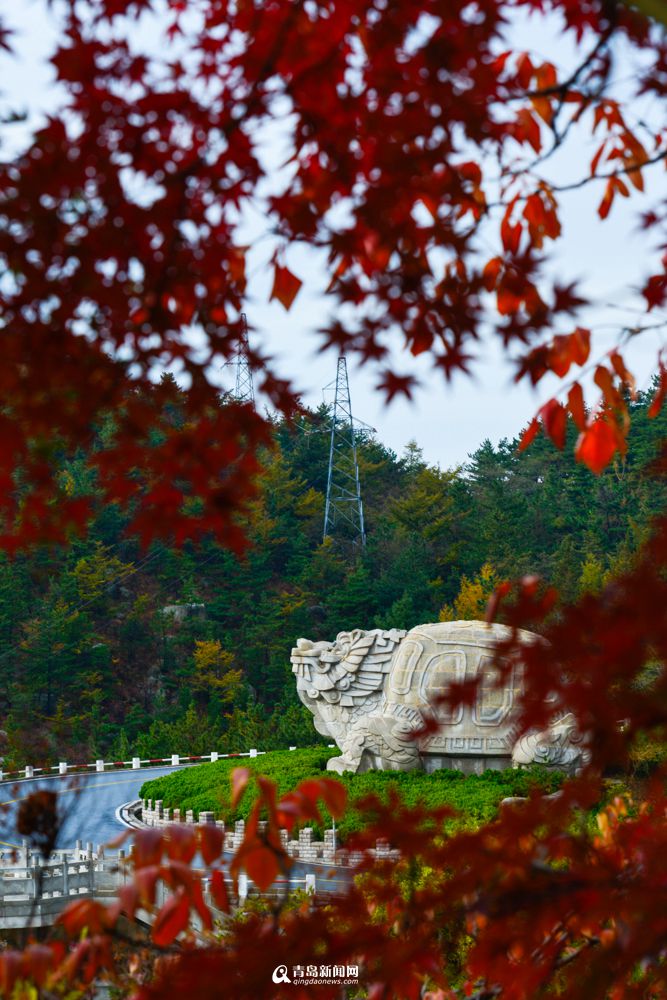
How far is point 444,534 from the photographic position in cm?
3000

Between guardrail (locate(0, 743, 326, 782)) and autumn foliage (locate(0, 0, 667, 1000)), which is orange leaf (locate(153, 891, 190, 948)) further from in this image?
guardrail (locate(0, 743, 326, 782))

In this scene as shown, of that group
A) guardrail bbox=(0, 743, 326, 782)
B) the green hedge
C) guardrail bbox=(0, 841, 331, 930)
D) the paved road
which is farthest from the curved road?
the green hedge

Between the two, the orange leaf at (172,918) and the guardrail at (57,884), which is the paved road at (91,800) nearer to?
the guardrail at (57,884)

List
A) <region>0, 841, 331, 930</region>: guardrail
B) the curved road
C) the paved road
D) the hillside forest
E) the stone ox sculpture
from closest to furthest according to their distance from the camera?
<region>0, 841, 331, 930</region>: guardrail
the stone ox sculpture
the curved road
the paved road
the hillside forest

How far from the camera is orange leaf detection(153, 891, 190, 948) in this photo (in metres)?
1.79

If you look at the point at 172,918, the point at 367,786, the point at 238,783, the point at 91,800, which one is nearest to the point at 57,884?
the point at 367,786

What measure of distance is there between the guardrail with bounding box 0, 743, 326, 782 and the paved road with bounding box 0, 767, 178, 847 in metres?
0.22

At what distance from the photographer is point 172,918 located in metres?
1.81

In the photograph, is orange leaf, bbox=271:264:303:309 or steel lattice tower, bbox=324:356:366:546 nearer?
orange leaf, bbox=271:264:303:309

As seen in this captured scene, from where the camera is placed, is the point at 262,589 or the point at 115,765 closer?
the point at 115,765

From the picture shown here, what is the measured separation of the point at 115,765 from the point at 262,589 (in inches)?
366

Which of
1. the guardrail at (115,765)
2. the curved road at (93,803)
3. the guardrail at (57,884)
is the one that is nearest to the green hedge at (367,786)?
the curved road at (93,803)

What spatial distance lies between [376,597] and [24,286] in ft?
85.9

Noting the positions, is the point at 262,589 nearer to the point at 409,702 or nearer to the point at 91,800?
the point at 91,800
